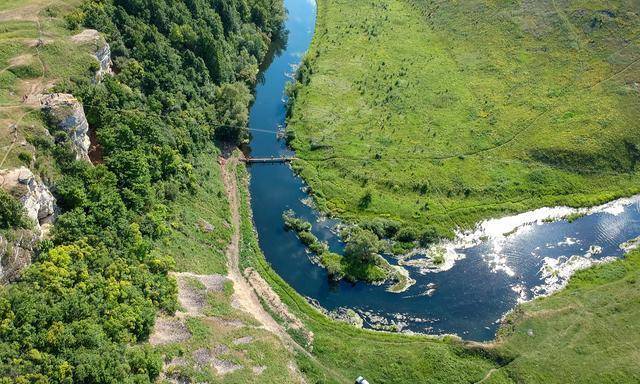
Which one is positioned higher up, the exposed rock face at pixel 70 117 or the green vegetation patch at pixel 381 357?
the exposed rock face at pixel 70 117

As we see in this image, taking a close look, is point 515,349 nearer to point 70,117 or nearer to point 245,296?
point 245,296

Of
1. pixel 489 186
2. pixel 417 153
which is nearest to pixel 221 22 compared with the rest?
pixel 417 153

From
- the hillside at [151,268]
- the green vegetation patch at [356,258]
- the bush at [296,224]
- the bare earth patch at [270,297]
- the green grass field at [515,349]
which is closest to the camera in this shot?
the hillside at [151,268]

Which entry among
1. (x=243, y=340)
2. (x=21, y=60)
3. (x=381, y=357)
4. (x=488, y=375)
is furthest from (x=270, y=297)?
(x=21, y=60)

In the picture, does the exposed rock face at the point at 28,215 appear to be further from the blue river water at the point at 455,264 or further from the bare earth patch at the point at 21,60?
the blue river water at the point at 455,264

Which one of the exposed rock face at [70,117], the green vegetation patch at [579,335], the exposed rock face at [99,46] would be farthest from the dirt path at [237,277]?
the green vegetation patch at [579,335]

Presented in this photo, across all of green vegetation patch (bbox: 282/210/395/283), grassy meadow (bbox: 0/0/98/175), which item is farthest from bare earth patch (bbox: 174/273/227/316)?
grassy meadow (bbox: 0/0/98/175)
